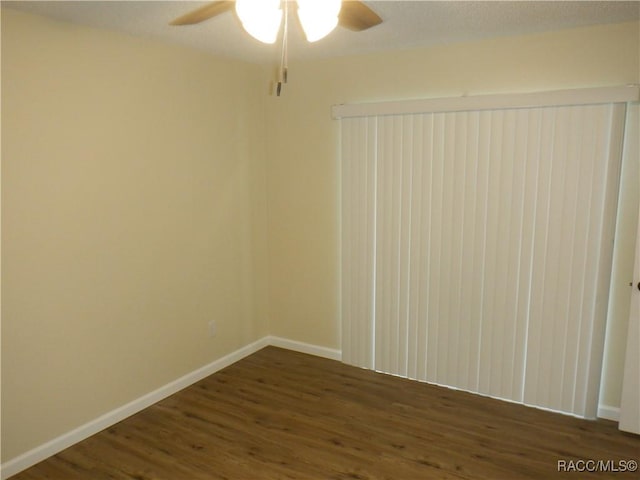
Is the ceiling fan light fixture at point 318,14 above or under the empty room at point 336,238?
above

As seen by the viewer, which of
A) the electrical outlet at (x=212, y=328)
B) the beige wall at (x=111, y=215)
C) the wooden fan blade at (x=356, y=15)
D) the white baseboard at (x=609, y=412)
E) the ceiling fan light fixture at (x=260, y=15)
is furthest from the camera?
the electrical outlet at (x=212, y=328)

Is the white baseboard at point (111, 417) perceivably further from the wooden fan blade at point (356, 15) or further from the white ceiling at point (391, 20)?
the wooden fan blade at point (356, 15)

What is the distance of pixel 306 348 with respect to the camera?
13.6 ft

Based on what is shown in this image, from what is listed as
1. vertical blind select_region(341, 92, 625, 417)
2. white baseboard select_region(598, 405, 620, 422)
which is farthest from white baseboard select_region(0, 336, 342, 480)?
white baseboard select_region(598, 405, 620, 422)

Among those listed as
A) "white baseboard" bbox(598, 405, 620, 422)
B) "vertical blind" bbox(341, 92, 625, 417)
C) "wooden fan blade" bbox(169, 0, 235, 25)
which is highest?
"wooden fan blade" bbox(169, 0, 235, 25)

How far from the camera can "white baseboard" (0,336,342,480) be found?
2582 mm

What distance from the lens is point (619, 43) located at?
9.07 feet

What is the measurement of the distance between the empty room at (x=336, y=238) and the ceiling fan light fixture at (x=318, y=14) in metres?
0.34

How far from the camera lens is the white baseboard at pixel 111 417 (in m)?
2.56

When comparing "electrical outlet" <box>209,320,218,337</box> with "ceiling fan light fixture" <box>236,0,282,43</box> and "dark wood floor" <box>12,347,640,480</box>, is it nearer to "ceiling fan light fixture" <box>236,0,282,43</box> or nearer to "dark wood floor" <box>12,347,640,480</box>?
"dark wood floor" <box>12,347,640,480</box>

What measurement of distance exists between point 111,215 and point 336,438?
73.0 inches

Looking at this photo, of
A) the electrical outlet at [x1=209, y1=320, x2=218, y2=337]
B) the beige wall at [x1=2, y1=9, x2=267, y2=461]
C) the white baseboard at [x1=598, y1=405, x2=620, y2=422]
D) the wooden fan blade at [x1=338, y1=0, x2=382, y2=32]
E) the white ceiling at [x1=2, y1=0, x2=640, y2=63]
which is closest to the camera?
the wooden fan blade at [x1=338, y1=0, x2=382, y2=32]

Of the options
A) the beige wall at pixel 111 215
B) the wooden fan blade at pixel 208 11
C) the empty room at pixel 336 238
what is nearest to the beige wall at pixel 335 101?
the empty room at pixel 336 238

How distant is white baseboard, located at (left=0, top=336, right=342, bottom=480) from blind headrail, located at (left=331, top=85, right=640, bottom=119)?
1902mm
